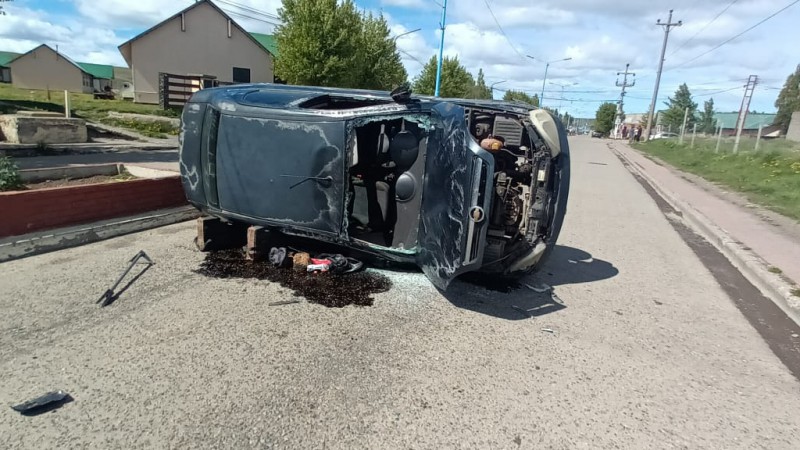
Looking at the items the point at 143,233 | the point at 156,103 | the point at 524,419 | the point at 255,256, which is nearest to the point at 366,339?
the point at 524,419

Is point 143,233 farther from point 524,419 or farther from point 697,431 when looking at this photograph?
point 697,431

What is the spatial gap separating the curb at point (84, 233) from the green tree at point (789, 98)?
9646cm

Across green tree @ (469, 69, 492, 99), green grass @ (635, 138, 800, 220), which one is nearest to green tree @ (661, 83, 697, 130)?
green tree @ (469, 69, 492, 99)

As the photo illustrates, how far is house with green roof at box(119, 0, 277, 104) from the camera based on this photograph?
29.3 metres

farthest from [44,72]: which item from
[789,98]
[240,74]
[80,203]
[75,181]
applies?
[789,98]

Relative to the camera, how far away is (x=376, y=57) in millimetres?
28641

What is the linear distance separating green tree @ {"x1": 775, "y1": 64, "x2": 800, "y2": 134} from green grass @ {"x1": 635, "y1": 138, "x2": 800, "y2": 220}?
7174 cm

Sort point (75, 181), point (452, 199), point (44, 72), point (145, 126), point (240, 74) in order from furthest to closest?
point (44, 72), point (240, 74), point (145, 126), point (75, 181), point (452, 199)

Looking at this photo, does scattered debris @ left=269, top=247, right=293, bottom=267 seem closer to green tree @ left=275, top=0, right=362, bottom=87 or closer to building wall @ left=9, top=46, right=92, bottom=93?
green tree @ left=275, top=0, right=362, bottom=87

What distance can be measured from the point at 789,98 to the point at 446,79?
76.6 meters

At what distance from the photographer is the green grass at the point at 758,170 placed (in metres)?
12.1

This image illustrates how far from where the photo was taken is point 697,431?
9.45 feet

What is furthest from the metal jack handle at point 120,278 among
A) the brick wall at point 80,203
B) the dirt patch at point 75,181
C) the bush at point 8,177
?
the dirt patch at point 75,181

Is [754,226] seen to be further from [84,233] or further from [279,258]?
[84,233]
